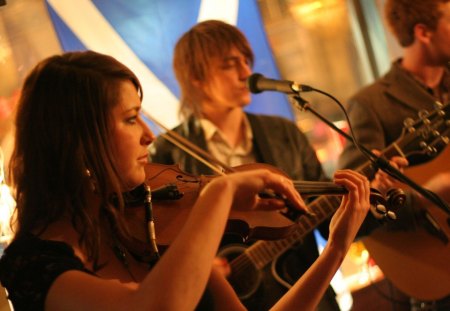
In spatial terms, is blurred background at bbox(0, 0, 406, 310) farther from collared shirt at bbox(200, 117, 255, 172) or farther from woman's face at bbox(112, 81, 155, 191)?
woman's face at bbox(112, 81, 155, 191)

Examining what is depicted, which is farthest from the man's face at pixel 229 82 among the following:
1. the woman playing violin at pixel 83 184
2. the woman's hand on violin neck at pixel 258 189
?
the woman's hand on violin neck at pixel 258 189

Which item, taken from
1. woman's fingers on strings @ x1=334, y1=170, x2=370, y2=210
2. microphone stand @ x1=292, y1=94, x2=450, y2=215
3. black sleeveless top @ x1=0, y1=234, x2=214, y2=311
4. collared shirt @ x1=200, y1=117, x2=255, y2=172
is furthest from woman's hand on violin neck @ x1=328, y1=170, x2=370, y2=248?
collared shirt @ x1=200, y1=117, x2=255, y2=172

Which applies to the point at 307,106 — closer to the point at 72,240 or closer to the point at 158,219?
the point at 158,219

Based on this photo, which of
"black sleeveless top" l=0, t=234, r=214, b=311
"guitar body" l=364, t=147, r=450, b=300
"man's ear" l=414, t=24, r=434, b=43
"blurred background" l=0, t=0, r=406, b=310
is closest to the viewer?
"black sleeveless top" l=0, t=234, r=214, b=311

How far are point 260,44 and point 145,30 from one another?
557mm

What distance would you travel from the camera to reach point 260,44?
8.67ft

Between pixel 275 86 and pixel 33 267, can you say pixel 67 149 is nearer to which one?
pixel 33 267

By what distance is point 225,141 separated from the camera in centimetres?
217

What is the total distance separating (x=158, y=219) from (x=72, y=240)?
21cm

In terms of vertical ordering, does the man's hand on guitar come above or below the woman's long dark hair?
below

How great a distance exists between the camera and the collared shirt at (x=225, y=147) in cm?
214

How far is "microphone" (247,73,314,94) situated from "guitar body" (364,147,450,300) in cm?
80

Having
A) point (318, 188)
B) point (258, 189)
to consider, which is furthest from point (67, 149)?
point (318, 188)

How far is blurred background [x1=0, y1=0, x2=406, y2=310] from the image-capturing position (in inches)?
81.7
